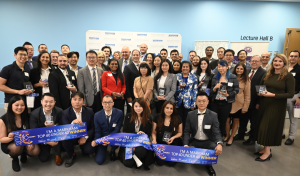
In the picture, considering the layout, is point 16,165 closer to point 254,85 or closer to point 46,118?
A: point 46,118

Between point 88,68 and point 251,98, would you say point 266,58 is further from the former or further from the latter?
point 88,68

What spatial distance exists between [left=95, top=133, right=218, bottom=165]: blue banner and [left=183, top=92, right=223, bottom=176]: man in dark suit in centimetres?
20

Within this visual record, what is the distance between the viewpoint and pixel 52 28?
625 cm

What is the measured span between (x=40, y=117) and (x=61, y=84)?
0.68 metres

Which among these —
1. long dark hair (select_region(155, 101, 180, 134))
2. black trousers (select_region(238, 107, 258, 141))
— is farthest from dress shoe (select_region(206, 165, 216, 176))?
black trousers (select_region(238, 107, 258, 141))

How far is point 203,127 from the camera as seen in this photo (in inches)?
107

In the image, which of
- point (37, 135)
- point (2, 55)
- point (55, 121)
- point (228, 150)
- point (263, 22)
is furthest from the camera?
point (263, 22)

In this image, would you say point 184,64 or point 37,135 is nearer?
point 37,135

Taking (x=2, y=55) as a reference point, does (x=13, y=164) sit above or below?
below

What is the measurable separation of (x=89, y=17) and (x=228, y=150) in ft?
21.2

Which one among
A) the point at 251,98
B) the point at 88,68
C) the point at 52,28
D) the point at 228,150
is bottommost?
the point at 228,150

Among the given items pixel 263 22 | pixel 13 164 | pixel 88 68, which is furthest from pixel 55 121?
pixel 263 22

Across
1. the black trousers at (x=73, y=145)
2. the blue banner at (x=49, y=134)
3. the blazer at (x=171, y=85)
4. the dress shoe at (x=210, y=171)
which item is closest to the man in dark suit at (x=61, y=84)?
the blue banner at (x=49, y=134)

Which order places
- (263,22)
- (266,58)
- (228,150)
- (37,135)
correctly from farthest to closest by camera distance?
(263,22) < (266,58) < (228,150) < (37,135)
